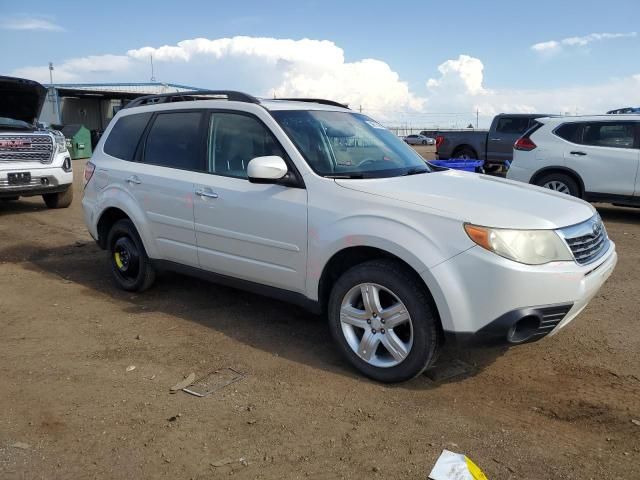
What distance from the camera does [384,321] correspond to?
3.54 metres

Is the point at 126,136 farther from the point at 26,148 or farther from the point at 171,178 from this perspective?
the point at 26,148

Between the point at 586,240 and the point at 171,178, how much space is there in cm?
316

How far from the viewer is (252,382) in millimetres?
3654

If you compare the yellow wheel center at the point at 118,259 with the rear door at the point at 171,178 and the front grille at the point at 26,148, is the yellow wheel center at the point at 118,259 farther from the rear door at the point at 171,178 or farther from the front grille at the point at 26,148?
the front grille at the point at 26,148

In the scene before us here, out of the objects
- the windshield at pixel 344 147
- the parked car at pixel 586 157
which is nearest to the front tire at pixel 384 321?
the windshield at pixel 344 147

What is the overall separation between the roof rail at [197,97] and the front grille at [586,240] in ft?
8.01

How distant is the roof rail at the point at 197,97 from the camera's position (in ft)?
14.8

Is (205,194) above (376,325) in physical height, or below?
above

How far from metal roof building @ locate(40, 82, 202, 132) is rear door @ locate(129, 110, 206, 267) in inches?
1182

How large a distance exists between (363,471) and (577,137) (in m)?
8.48

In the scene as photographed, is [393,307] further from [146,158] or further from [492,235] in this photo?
[146,158]

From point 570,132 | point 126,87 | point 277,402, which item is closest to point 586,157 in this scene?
point 570,132

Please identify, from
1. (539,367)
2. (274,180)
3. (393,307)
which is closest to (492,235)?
(393,307)

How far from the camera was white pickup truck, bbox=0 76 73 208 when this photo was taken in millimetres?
9633
